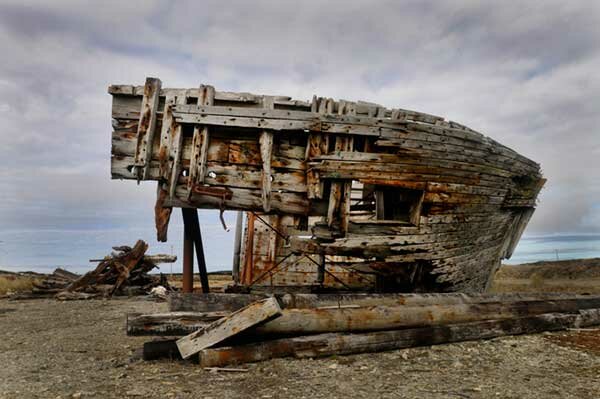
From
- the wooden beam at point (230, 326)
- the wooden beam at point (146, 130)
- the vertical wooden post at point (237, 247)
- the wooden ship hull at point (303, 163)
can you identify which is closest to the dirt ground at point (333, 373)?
the wooden beam at point (230, 326)

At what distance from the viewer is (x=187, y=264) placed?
9164mm

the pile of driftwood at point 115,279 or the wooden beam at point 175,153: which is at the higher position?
the wooden beam at point 175,153

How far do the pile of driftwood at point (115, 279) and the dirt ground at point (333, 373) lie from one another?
7.19 meters

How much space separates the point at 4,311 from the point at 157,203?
678 cm

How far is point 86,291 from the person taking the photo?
14953 millimetres

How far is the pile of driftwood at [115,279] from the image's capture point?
14773mm

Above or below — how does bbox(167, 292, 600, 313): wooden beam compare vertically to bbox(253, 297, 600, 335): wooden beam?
above

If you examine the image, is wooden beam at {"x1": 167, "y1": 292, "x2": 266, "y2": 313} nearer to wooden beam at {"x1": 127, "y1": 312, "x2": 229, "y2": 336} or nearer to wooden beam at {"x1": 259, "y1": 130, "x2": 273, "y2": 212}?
wooden beam at {"x1": 127, "y1": 312, "x2": 229, "y2": 336}

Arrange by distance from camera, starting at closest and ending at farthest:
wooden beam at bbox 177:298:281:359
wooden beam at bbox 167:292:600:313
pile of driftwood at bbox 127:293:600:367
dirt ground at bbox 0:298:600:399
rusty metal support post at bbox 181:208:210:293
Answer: dirt ground at bbox 0:298:600:399
wooden beam at bbox 177:298:281:359
pile of driftwood at bbox 127:293:600:367
wooden beam at bbox 167:292:600:313
rusty metal support post at bbox 181:208:210:293

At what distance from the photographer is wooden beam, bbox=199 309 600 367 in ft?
18.9

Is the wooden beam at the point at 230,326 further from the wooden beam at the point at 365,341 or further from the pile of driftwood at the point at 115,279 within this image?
the pile of driftwood at the point at 115,279

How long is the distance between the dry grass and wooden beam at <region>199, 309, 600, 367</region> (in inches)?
555

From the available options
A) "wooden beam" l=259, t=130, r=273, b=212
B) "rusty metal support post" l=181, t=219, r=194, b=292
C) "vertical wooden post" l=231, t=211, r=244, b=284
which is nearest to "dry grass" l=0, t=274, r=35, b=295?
"vertical wooden post" l=231, t=211, r=244, b=284

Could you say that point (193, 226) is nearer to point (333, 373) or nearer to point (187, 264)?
point (187, 264)
